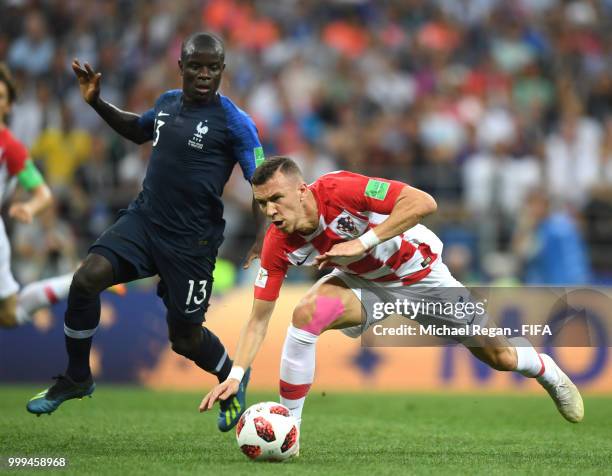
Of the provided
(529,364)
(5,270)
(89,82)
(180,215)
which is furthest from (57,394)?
(529,364)

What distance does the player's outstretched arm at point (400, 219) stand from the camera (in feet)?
20.4

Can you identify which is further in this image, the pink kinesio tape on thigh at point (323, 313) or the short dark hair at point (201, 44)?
the short dark hair at point (201, 44)

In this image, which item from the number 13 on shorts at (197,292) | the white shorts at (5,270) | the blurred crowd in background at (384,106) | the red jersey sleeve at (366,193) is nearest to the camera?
the red jersey sleeve at (366,193)

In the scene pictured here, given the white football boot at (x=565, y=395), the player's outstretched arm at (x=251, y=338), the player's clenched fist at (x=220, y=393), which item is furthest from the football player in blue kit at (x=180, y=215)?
the white football boot at (x=565, y=395)

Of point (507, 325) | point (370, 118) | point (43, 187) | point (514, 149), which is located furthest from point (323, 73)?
point (507, 325)

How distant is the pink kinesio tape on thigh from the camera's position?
21.8ft

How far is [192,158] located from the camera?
7.19 metres

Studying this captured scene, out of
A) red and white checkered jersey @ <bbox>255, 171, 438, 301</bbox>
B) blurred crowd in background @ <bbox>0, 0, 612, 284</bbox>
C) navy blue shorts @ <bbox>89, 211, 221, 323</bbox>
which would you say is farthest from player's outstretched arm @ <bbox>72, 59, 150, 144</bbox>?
blurred crowd in background @ <bbox>0, 0, 612, 284</bbox>

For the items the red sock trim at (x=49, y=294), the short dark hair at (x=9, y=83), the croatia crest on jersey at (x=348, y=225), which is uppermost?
the short dark hair at (x=9, y=83)

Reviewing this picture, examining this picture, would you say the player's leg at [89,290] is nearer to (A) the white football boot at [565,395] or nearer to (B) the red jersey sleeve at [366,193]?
(B) the red jersey sleeve at [366,193]

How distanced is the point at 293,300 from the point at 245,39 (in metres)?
5.83

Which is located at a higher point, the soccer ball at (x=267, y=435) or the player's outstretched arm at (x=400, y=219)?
the player's outstretched arm at (x=400, y=219)

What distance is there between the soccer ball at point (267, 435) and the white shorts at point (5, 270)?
3624 millimetres

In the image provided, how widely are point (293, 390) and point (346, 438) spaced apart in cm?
94
